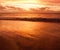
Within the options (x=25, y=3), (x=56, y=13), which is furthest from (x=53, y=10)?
(x=25, y=3)

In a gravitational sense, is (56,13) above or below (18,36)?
above

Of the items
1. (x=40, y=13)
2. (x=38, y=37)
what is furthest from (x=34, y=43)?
(x=40, y=13)

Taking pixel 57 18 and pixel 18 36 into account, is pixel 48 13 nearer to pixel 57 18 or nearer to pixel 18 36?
pixel 57 18

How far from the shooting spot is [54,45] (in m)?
0.85

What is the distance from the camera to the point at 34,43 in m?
0.88

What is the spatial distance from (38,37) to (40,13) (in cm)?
12

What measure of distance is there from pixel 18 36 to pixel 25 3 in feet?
0.57

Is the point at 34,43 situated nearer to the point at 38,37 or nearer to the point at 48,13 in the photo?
the point at 38,37

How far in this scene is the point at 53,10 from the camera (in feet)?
2.90

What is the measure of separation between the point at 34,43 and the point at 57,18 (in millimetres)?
165

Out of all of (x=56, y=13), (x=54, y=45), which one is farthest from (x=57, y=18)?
(x=54, y=45)

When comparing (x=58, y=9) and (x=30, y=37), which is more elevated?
(x=58, y=9)

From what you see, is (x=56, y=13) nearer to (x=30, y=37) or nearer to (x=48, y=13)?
(x=48, y=13)

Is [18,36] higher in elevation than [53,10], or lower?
lower
